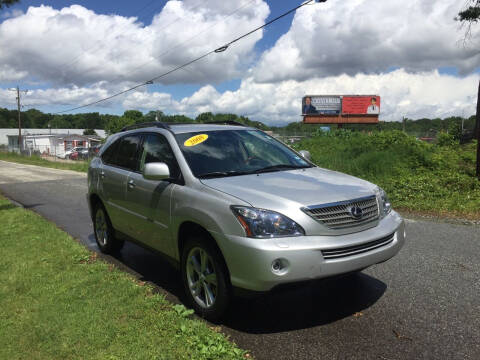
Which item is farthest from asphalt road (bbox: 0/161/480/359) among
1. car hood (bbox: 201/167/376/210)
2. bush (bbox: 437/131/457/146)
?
bush (bbox: 437/131/457/146)

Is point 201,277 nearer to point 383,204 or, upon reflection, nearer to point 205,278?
point 205,278

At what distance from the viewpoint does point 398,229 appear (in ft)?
12.9

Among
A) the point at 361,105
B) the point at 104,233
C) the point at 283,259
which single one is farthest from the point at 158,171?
the point at 361,105

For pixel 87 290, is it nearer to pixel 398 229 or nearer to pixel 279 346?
pixel 279 346

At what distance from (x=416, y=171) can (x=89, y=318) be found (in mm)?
11312

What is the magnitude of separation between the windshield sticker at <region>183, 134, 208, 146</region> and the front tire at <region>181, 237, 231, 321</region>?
111 centimetres

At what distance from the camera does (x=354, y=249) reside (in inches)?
134

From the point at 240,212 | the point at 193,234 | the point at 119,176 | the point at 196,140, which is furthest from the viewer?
the point at 119,176

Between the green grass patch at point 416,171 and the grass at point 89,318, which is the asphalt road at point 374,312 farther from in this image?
the green grass patch at point 416,171

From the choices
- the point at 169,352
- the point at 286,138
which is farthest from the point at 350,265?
the point at 286,138

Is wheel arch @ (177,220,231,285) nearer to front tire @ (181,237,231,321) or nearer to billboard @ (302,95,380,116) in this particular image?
front tire @ (181,237,231,321)

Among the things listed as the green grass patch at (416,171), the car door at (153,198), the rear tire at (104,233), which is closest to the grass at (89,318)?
the rear tire at (104,233)

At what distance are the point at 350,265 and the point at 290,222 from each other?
62cm

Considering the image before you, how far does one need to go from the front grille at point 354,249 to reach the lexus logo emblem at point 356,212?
0.77 feet
